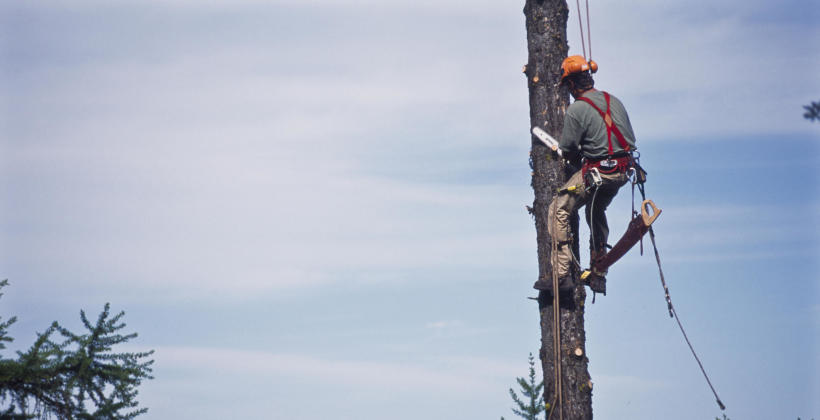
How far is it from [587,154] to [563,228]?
0.90 metres

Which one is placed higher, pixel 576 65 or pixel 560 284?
pixel 576 65

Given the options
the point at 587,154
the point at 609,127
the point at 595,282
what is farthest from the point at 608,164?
the point at 595,282

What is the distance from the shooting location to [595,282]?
863cm

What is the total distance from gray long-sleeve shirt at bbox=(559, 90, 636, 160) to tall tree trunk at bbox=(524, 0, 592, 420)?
222mm

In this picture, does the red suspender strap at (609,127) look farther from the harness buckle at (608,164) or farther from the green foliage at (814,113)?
the green foliage at (814,113)

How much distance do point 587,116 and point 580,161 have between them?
2.00 ft

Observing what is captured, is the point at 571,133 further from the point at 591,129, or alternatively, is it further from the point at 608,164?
the point at 608,164

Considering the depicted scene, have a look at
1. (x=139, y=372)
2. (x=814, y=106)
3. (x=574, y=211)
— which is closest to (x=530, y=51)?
(x=574, y=211)

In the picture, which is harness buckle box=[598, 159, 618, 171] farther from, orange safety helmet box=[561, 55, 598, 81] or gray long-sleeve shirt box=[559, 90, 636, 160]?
orange safety helmet box=[561, 55, 598, 81]

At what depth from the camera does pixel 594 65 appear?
862 cm

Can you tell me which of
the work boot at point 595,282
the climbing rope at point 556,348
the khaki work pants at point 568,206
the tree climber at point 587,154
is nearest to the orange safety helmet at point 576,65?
the tree climber at point 587,154

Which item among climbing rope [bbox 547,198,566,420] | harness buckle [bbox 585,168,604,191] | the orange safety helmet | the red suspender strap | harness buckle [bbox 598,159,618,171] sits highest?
the orange safety helmet

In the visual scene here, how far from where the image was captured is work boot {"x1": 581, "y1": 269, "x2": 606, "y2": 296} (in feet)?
28.3

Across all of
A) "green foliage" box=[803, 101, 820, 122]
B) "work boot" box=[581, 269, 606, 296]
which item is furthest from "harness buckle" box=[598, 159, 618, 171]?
"green foliage" box=[803, 101, 820, 122]
